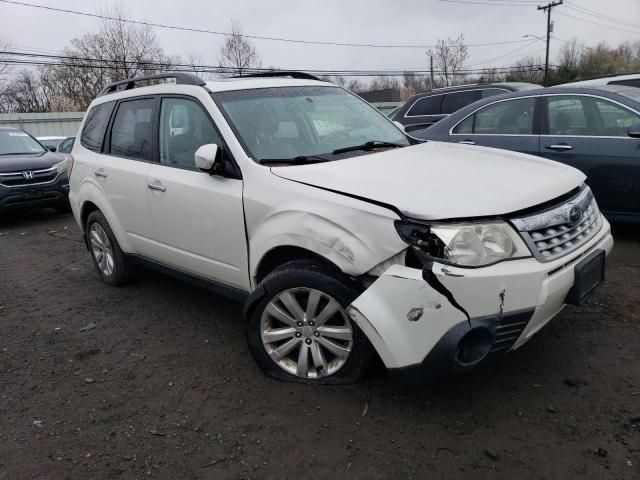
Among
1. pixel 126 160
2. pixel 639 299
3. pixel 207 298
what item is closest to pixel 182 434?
pixel 207 298

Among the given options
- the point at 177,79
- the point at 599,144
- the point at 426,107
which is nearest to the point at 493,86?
the point at 426,107

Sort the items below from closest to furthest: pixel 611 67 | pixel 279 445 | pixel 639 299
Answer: pixel 279 445 < pixel 639 299 < pixel 611 67

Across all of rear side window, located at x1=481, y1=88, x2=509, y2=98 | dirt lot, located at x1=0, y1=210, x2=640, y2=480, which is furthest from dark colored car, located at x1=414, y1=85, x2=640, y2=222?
rear side window, located at x1=481, y1=88, x2=509, y2=98

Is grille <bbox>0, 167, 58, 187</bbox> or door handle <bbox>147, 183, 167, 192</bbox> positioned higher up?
door handle <bbox>147, 183, 167, 192</bbox>

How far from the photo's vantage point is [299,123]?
360 cm

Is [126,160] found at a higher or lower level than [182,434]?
higher

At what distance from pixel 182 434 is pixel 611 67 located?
186 ft

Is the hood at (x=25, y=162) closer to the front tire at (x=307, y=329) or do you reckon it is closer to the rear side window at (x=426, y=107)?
the rear side window at (x=426, y=107)

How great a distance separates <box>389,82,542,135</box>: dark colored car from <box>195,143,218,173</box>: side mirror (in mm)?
6273

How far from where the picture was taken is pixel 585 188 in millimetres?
3164

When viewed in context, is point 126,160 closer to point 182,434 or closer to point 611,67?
point 182,434

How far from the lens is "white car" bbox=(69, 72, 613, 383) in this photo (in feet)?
7.86

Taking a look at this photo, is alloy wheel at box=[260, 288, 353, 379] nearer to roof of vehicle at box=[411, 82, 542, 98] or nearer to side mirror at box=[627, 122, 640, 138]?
side mirror at box=[627, 122, 640, 138]

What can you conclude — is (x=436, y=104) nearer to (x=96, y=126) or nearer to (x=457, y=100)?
(x=457, y=100)
